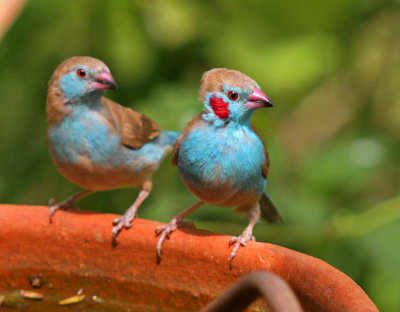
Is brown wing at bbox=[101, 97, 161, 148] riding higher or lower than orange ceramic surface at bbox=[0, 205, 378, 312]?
higher

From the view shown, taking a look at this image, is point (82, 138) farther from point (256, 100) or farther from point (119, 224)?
point (256, 100)

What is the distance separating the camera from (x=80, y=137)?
9.79 feet

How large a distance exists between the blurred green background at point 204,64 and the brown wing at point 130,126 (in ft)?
2.34

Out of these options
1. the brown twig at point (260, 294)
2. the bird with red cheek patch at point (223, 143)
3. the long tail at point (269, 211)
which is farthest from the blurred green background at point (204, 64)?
the brown twig at point (260, 294)

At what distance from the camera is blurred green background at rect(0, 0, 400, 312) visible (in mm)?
4414

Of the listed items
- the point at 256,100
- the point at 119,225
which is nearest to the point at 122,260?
the point at 119,225

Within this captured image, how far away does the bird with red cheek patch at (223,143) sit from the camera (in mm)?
2543

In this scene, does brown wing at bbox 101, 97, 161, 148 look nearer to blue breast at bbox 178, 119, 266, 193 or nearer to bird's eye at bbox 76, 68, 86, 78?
bird's eye at bbox 76, 68, 86, 78

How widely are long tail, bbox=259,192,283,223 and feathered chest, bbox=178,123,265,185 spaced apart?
600 millimetres

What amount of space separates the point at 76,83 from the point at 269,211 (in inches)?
46.6

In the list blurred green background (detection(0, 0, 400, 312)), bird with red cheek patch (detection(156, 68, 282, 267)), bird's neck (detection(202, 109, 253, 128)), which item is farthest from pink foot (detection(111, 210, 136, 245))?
blurred green background (detection(0, 0, 400, 312))

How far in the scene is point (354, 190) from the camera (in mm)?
4266

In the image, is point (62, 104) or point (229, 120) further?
point (62, 104)

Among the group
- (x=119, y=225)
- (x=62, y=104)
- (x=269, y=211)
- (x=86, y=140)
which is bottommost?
(x=269, y=211)
